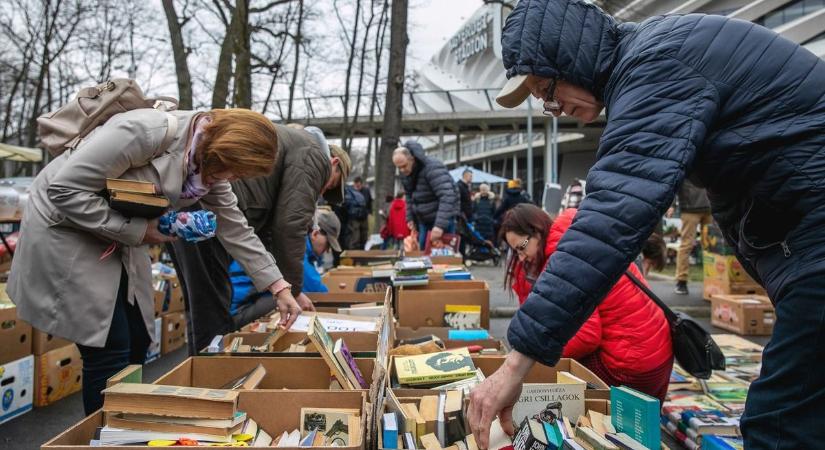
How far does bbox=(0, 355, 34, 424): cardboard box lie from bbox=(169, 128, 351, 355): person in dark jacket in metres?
1.19

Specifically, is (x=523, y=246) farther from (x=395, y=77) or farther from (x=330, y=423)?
(x=395, y=77)


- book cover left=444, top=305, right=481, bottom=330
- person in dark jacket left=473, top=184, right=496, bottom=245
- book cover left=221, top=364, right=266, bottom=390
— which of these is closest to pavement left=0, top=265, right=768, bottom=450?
book cover left=444, top=305, right=481, bottom=330

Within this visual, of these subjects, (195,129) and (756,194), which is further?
(195,129)

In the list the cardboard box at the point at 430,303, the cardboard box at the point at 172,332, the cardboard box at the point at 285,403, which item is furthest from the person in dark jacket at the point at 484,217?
the cardboard box at the point at 285,403

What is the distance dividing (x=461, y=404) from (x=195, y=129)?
1.43 m

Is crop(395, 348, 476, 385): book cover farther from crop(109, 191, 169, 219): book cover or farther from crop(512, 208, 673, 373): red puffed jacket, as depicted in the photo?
crop(109, 191, 169, 219): book cover

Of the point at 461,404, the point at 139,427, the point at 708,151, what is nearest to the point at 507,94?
the point at 708,151

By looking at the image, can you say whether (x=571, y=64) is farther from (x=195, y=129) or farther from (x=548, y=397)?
(x=195, y=129)

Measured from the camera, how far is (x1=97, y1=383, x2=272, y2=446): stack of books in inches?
68.4

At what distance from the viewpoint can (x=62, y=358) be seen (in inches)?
155

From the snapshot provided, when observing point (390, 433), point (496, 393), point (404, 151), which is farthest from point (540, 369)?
point (404, 151)

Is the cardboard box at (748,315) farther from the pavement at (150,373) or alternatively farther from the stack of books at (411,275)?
the stack of books at (411,275)

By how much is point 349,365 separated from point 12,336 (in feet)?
8.20

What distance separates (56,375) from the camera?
12.7 feet
